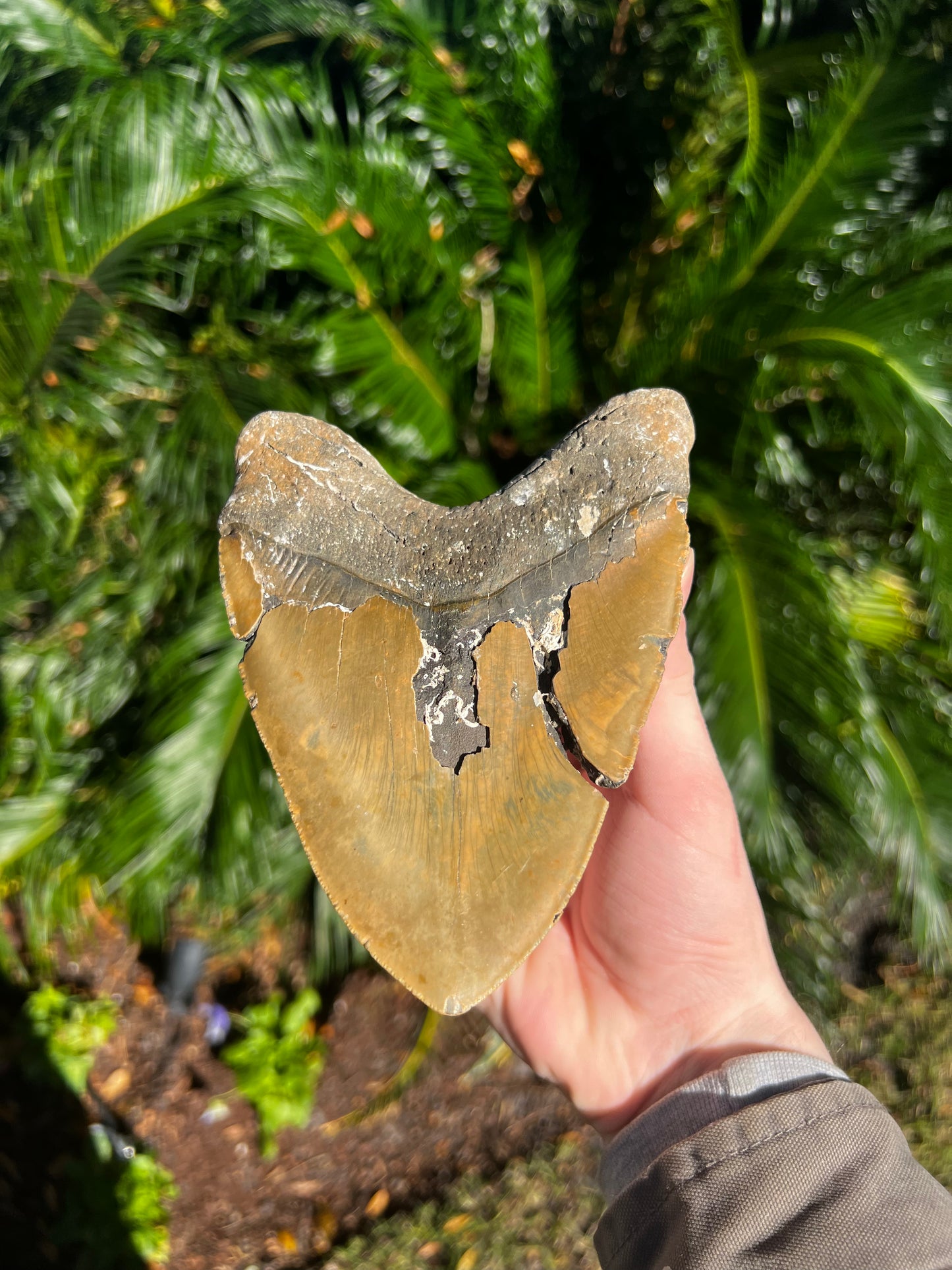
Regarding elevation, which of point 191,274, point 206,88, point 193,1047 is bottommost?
point 193,1047

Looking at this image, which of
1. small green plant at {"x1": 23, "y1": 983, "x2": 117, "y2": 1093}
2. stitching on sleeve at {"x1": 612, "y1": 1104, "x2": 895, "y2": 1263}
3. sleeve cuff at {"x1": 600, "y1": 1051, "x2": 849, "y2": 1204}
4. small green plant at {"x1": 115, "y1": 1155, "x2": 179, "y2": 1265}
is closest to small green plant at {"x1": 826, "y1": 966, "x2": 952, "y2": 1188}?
sleeve cuff at {"x1": 600, "y1": 1051, "x2": 849, "y2": 1204}

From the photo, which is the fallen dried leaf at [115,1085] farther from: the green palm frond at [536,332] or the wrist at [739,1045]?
the green palm frond at [536,332]

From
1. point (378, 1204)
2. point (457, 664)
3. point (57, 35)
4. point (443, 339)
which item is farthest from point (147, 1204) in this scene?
point (57, 35)

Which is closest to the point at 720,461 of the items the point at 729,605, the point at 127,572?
the point at 729,605

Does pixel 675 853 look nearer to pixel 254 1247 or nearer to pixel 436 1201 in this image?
pixel 436 1201

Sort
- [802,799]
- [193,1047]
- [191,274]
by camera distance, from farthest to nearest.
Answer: [193,1047], [802,799], [191,274]

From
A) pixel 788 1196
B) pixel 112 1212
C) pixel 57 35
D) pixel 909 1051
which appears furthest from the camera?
pixel 909 1051

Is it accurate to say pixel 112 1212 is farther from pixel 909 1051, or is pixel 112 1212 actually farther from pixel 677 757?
pixel 909 1051
